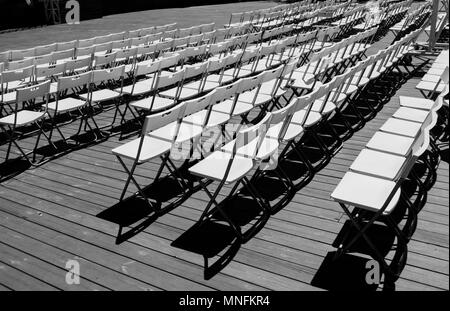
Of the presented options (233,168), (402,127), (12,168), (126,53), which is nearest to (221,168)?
(233,168)

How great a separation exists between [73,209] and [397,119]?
12.7 feet

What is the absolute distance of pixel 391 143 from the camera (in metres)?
4.33

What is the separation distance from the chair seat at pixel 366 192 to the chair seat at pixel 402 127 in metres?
1.29

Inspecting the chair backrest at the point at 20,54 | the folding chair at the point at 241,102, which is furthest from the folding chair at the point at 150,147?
the chair backrest at the point at 20,54

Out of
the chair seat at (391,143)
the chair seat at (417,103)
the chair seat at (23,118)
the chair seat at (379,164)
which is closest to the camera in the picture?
the chair seat at (379,164)

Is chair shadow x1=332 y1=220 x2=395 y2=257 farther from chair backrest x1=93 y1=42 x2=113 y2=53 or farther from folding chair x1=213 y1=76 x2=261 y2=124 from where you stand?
chair backrest x1=93 y1=42 x2=113 y2=53

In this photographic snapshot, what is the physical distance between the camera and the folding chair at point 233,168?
3615 millimetres

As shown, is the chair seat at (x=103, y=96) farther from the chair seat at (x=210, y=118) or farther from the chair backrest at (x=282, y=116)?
the chair backrest at (x=282, y=116)

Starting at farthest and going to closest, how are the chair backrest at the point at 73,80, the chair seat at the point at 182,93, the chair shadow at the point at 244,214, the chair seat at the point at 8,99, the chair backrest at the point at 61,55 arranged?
1. the chair backrest at the point at 61,55
2. the chair seat at the point at 182,93
3. the chair seat at the point at 8,99
4. the chair backrest at the point at 73,80
5. the chair shadow at the point at 244,214

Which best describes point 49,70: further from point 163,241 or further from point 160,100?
point 163,241

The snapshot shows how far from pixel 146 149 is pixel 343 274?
Result: 7.35ft
